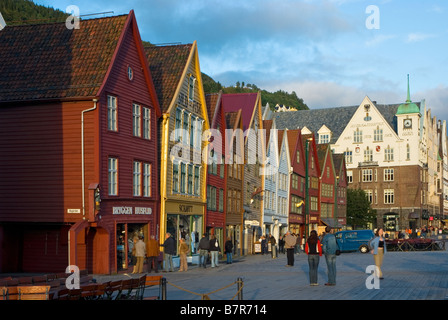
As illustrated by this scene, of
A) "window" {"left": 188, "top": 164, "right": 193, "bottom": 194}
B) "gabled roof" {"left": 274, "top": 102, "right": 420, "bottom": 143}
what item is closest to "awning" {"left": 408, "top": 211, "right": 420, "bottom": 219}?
"gabled roof" {"left": 274, "top": 102, "right": 420, "bottom": 143}

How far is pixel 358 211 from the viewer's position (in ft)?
301

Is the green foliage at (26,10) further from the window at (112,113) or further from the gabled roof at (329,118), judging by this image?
the window at (112,113)

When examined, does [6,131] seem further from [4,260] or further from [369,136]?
[369,136]

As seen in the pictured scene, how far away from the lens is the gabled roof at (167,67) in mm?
37037

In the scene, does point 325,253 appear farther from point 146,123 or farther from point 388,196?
point 388,196

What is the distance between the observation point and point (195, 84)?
4134cm

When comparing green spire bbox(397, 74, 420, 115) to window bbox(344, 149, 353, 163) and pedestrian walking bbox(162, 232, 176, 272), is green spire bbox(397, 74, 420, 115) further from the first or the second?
pedestrian walking bbox(162, 232, 176, 272)

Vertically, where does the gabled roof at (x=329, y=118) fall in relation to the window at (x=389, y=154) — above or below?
above

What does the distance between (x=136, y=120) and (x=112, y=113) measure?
243 centimetres

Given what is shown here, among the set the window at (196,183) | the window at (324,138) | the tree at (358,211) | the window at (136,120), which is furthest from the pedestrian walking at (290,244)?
the window at (324,138)

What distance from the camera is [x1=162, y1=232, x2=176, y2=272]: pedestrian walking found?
31.2 metres

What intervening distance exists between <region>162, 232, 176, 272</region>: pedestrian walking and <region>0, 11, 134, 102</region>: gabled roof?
23.9ft

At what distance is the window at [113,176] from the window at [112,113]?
1471 mm

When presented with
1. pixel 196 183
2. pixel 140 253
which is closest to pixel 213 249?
pixel 140 253
